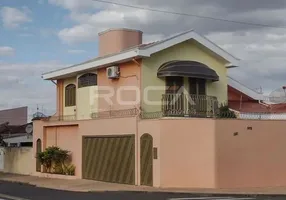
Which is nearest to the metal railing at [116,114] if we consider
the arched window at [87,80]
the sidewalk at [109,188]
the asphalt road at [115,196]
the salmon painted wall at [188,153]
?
the arched window at [87,80]

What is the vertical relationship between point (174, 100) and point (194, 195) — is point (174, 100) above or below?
above

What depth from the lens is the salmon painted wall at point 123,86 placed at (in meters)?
24.8

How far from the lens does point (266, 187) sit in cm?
2220

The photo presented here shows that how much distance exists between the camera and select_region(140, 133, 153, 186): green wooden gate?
866 inches

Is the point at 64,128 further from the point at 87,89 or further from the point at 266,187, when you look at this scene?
the point at 266,187

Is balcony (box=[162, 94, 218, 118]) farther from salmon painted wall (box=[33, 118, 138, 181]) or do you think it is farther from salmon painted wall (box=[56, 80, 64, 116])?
salmon painted wall (box=[56, 80, 64, 116])

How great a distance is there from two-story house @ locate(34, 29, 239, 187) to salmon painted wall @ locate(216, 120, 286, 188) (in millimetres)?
581

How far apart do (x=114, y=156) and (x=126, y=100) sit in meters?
2.88

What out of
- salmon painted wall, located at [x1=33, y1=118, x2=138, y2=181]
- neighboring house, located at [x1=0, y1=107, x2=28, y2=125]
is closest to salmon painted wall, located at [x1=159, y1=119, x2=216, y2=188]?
salmon painted wall, located at [x1=33, y1=118, x2=138, y2=181]

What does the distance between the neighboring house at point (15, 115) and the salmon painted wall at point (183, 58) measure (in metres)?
33.5

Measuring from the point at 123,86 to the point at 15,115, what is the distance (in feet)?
111

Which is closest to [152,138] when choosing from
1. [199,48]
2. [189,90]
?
[189,90]

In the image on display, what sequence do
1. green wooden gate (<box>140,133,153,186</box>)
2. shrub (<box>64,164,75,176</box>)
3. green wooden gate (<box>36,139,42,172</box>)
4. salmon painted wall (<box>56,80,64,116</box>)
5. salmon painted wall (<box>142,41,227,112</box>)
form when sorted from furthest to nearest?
salmon painted wall (<box>56,80,64,116</box>), green wooden gate (<box>36,139,42,172</box>), shrub (<box>64,164,75,176</box>), salmon painted wall (<box>142,41,227,112</box>), green wooden gate (<box>140,133,153,186</box>)

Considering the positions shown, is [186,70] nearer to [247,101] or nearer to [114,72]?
[114,72]
